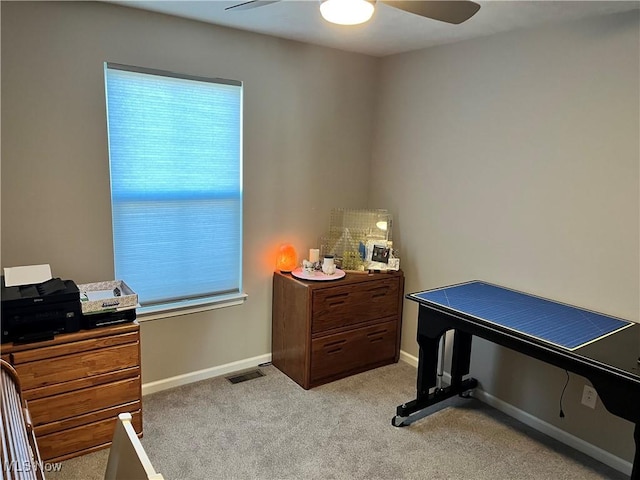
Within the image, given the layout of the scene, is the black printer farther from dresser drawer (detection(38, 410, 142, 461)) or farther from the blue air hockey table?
the blue air hockey table

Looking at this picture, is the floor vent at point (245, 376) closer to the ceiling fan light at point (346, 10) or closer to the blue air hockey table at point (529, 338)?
the blue air hockey table at point (529, 338)

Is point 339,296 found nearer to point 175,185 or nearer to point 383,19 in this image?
point 175,185

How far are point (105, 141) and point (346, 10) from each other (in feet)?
5.41

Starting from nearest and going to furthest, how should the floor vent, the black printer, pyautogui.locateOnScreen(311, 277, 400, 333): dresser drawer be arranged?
the black printer
pyautogui.locateOnScreen(311, 277, 400, 333): dresser drawer
the floor vent

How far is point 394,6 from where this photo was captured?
5.78 feet

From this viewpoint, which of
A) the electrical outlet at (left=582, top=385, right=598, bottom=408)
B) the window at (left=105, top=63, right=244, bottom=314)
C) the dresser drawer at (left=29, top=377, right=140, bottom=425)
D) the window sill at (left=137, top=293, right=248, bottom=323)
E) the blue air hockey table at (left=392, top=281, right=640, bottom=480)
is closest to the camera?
the blue air hockey table at (left=392, top=281, right=640, bottom=480)

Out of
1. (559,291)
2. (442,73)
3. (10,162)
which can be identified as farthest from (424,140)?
(10,162)

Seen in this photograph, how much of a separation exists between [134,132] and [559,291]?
8.53 ft

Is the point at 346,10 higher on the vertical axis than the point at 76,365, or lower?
higher

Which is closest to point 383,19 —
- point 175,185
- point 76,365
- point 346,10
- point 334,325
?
point 346,10

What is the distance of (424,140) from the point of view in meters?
3.34

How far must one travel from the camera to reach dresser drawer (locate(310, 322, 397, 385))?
3133 millimetres

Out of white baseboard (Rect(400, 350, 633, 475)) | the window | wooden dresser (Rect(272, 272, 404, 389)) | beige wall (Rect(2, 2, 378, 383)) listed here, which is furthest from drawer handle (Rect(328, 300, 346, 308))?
white baseboard (Rect(400, 350, 633, 475))

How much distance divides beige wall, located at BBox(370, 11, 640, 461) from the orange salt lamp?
33.6 inches
